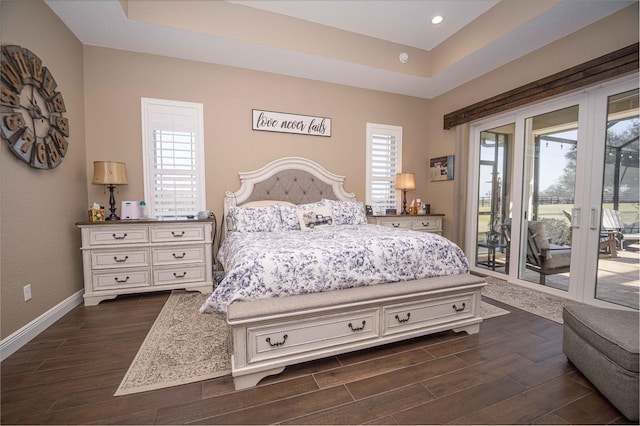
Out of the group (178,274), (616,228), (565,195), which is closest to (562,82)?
(565,195)

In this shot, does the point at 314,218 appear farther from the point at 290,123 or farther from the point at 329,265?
the point at 290,123

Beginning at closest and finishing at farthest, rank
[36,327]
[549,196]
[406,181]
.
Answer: [36,327] < [549,196] < [406,181]

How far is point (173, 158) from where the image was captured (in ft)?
11.3

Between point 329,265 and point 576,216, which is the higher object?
point 576,216

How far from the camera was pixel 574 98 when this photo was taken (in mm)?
2926

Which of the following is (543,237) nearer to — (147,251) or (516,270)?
(516,270)

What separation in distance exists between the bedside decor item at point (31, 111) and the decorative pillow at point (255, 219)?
66.9 inches

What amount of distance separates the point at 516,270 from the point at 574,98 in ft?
6.93

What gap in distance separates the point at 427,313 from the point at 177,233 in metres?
2.65

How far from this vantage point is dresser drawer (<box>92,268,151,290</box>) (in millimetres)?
2783

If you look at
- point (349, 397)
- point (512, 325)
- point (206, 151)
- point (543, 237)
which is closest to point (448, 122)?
point (543, 237)

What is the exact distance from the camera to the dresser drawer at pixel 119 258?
109 inches

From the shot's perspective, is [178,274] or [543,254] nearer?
[178,274]

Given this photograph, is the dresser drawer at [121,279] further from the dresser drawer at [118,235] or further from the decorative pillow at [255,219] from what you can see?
the decorative pillow at [255,219]
